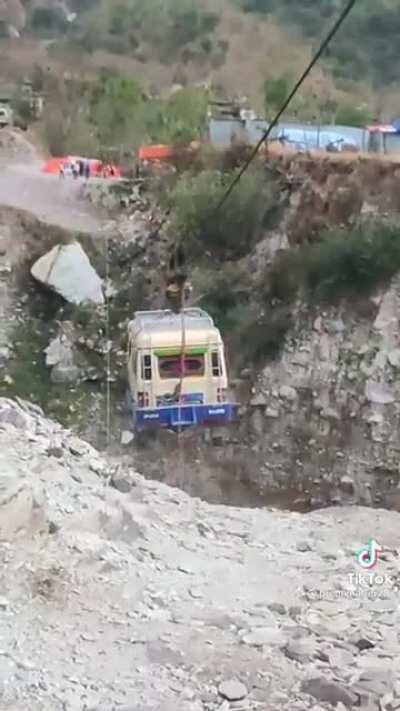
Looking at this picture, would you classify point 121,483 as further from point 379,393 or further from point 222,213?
point 222,213

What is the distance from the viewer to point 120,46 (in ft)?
126

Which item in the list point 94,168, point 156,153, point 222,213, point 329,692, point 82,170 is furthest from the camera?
point 94,168

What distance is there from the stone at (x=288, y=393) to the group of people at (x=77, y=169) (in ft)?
23.7

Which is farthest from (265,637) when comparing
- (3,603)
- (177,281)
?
(177,281)

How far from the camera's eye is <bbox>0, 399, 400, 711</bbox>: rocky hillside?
6.18 meters

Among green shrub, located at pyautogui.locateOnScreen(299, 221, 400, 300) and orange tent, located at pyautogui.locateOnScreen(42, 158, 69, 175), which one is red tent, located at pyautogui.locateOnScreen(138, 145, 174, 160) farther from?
green shrub, located at pyautogui.locateOnScreen(299, 221, 400, 300)

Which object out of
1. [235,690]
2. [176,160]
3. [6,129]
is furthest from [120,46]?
[235,690]

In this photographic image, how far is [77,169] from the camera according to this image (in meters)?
23.2

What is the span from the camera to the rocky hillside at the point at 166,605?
→ 6.18 meters

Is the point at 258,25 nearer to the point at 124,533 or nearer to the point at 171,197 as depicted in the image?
the point at 171,197

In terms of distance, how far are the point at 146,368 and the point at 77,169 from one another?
31.4 feet

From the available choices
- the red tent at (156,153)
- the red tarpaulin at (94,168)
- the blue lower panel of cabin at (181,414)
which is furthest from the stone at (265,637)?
the red tarpaulin at (94,168)

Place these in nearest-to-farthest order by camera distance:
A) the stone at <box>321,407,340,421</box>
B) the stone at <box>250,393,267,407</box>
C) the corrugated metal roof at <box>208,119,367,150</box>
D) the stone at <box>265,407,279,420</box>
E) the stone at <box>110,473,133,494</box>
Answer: the stone at <box>110,473,133,494</box> < the stone at <box>321,407,340,421</box> < the stone at <box>265,407,279,420</box> < the stone at <box>250,393,267,407</box> < the corrugated metal roof at <box>208,119,367,150</box>

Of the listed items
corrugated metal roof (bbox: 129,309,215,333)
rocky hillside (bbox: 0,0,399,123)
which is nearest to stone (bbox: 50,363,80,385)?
corrugated metal roof (bbox: 129,309,215,333)
